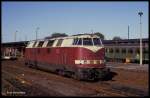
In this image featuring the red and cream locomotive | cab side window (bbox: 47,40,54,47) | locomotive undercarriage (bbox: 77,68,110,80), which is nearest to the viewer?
locomotive undercarriage (bbox: 77,68,110,80)

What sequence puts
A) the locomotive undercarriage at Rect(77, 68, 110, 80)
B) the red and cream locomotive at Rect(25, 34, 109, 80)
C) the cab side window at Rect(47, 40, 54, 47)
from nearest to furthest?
1. the locomotive undercarriage at Rect(77, 68, 110, 80)
2. the red and cream locomotive at Rect(25, 34, 109, 80)
3. the cab side window at Rect(47, 40, 54, 47)

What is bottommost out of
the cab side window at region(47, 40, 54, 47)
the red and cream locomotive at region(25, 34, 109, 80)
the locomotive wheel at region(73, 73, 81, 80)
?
the locomotive wheel at region(73, 73, 81, 80)

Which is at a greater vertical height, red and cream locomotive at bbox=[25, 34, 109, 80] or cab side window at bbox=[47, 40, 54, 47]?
cab side window at bbox=[47, 40, 54, 47]

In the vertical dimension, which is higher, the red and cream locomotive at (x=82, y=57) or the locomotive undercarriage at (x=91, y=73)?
the red and cream locomotive at (x=82, y=57)

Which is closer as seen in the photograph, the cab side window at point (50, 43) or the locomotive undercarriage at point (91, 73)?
the locomotive undercarriage at point (91, 73)

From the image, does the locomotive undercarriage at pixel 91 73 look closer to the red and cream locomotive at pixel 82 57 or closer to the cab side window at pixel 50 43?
the red and cream locomotive at pixel 82 57

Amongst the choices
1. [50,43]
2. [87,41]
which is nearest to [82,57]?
[87,41]

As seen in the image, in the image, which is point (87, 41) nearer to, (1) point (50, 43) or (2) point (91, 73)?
(2) point (91, 73)

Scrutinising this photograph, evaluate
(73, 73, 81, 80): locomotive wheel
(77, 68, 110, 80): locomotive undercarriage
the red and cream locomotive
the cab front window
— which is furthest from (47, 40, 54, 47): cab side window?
(77, 68, 110, 80): locomotive undercarriage

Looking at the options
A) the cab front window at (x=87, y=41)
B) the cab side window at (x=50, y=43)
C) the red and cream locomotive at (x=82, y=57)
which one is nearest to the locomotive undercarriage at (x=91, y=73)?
the red and cream locomotive at (x=82, y=57)

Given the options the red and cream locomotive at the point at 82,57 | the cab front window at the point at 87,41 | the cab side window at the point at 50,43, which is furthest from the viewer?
the cab side window at the point at 50,43

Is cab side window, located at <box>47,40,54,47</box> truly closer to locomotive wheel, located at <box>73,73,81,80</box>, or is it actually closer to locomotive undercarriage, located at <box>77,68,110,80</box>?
locomotive wheel, located at <box>73,73,81,80</box>

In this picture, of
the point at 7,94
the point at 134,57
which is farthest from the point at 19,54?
the point at 7,94

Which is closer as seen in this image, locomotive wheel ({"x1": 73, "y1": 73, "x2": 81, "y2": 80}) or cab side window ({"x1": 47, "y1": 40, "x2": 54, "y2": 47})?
locomotive wheel ({"x1": 73, "y1": 73, "x2": 81, "y2": 80})
